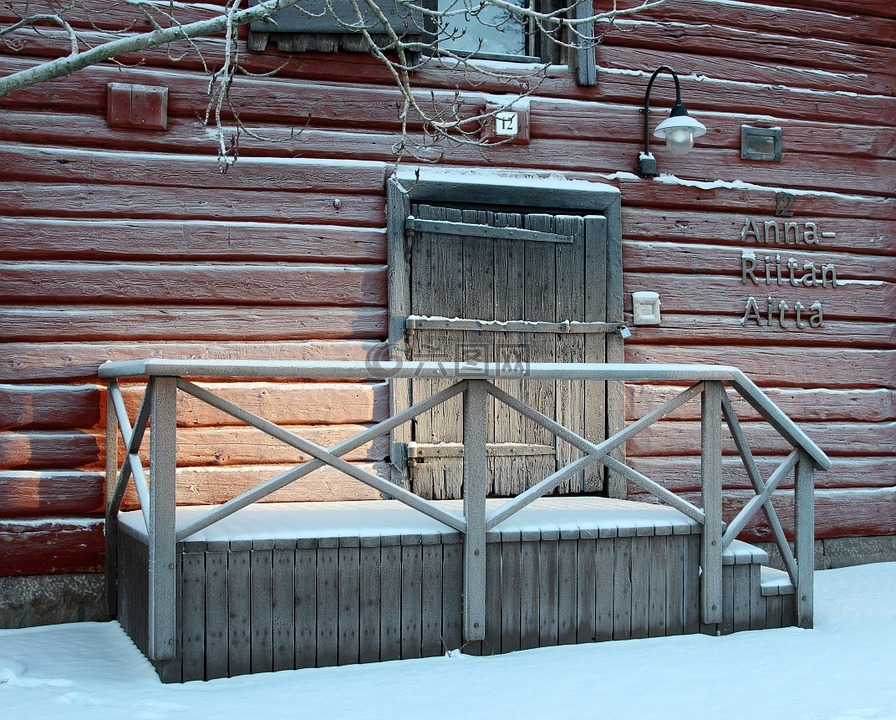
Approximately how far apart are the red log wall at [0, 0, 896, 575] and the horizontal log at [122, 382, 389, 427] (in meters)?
0.01

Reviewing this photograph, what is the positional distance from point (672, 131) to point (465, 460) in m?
2.95

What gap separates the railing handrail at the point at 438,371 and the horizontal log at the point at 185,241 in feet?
2.42

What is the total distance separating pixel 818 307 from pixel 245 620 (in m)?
4.78

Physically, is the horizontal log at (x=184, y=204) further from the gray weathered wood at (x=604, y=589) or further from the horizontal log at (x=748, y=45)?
the gray weathered wood at (x=604, y=589)

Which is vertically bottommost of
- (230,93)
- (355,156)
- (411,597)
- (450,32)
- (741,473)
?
(411,597)

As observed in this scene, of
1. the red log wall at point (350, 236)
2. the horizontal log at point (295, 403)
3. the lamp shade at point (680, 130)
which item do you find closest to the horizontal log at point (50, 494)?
the red log wall at point (350, 236)

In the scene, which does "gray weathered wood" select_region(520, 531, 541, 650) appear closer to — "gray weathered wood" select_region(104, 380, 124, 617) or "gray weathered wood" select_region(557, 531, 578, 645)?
"gray weathered wood" select_region(557, 531, 578, 645)

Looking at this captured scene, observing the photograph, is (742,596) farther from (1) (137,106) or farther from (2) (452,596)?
(1) (137,106)

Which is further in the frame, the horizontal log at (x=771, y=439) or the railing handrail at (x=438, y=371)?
the horizontal log at (x=771, y=439)

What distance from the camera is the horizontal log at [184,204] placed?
224 inches

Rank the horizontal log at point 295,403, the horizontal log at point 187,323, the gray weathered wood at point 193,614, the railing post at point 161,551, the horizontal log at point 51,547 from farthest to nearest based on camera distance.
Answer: the horizontal log at point 295,403 < the horizontal log at point 187,323 < the horizontal log at point 51,547 < the gray weathered wood at point 193,614 < the railing post at point 161,551

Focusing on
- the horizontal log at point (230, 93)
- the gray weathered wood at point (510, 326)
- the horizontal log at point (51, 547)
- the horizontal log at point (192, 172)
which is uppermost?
the horizontal log at point (230, 93)

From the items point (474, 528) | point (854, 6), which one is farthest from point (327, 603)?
point (854, 6)

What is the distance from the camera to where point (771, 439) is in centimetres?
700
